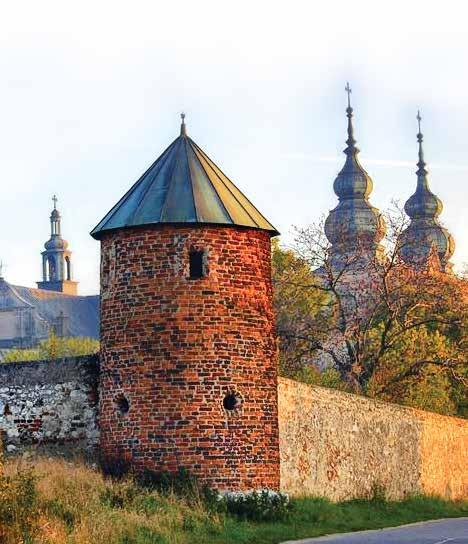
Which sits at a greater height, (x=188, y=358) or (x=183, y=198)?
(x=183, y=198)

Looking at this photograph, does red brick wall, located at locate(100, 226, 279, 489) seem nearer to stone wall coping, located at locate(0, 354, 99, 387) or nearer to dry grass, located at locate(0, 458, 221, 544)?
stone wall coping, located at locate(0, 354, 99, 387)

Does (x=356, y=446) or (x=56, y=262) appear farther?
(x=56, y=262)

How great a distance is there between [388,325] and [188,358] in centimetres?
2008

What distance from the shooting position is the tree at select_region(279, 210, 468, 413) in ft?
135

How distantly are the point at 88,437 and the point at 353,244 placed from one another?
2360cm

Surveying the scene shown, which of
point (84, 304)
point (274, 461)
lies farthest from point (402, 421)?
point (84, 304)

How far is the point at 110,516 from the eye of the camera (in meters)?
18.8

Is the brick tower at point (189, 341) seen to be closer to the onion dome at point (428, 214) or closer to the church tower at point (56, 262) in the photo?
the onion dome at point (428, 214)

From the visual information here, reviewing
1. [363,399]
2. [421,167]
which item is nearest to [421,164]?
[421,167]

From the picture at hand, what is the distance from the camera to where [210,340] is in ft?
71.1

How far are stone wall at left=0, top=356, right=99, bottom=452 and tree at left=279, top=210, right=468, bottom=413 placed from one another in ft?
59.3

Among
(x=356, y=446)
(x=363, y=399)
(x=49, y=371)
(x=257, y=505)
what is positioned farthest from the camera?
(x=363, y=399)

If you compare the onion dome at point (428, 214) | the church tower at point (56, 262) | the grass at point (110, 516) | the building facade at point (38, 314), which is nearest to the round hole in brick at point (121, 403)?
the grass at point (110, 516)

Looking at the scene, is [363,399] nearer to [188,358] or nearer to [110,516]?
[188,358]
